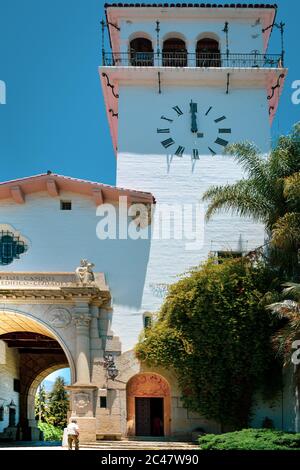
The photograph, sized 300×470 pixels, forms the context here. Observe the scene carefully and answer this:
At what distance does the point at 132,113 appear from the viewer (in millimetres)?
32250

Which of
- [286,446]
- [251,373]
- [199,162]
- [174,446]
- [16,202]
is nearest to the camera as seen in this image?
[286,446]

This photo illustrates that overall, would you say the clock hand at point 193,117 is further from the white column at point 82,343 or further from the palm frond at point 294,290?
the palm frond at point 294,290

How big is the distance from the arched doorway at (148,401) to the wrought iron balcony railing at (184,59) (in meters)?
14.7

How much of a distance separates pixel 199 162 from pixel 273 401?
10.7 meters

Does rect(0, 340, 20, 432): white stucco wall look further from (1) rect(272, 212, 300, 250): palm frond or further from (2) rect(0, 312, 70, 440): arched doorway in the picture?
(1) rect(272, 212, 300, 250): palm frond

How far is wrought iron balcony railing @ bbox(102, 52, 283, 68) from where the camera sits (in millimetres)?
33438

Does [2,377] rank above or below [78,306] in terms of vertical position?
below

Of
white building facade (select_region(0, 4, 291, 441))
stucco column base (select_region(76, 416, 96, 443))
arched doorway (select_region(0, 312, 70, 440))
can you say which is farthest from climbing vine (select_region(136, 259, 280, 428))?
arched doorway (select_region(0, 312, 70, 440))

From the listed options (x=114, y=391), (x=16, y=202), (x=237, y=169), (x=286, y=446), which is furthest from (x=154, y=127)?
(x=286, y=446)

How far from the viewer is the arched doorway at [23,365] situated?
29297 mm

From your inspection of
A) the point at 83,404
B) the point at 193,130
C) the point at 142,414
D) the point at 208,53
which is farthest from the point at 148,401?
the point at 208,53

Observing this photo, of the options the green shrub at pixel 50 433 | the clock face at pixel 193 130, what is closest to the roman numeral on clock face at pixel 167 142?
the clock face at pixel 193 130

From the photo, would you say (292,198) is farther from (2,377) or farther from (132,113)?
(2,377)

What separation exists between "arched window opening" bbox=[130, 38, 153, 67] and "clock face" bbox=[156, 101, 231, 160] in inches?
122
